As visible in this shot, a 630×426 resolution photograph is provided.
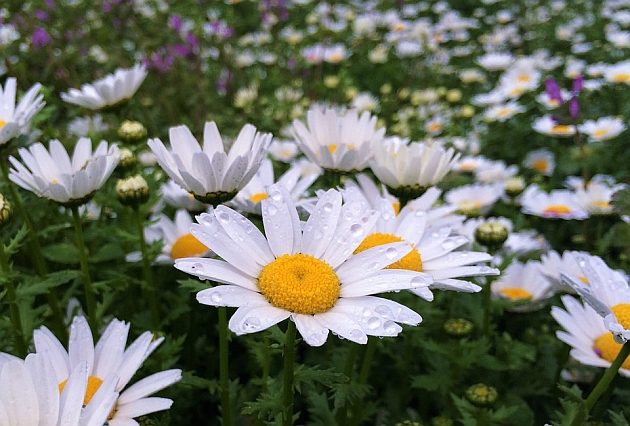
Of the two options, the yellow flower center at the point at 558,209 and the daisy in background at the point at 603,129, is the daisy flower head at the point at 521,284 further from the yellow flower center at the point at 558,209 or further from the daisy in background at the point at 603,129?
the daisy in background at the point at 603,129

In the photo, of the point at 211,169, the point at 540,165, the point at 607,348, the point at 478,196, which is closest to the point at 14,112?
the point at 211,169

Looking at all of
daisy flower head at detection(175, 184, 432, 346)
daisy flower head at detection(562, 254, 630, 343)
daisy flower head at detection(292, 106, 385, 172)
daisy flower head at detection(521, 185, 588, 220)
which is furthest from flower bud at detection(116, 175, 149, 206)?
daisy flower head at detection(521, 185, 588, 220)

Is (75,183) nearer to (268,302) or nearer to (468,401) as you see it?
(268,302)

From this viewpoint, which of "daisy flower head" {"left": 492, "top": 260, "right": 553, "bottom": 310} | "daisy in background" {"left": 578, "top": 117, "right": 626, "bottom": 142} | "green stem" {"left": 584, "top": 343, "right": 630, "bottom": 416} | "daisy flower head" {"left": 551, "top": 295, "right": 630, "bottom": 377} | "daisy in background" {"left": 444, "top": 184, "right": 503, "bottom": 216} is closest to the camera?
"green stem" {"left": 584, "top": 343, "right": 630, "bottom": 416}

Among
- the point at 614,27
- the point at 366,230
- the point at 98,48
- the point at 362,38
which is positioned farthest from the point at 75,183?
the point at 614,27

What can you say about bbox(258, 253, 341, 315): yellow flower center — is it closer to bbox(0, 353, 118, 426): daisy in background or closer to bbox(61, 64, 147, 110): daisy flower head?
bbox(0, 353, 118, 426): daisy in background

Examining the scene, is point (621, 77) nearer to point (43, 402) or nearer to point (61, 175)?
point (61, 175)
